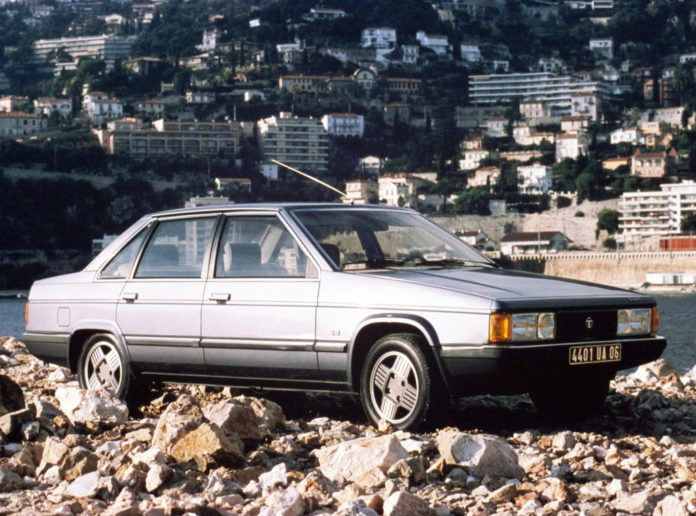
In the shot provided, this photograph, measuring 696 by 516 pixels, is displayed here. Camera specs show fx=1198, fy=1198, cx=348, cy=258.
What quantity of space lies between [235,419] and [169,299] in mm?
1279

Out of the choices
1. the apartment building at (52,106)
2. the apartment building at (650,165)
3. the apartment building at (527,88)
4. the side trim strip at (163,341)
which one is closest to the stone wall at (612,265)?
the apartment building at (650,165)

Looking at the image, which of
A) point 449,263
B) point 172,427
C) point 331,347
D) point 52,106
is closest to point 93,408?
point 172,427

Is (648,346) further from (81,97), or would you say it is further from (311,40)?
(311,40)

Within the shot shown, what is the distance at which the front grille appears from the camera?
5.40 metres

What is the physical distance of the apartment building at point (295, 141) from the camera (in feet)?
517

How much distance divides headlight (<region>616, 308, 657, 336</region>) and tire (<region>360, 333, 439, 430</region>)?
3.20 feet

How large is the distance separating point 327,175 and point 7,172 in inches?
1723

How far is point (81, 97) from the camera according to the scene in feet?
580

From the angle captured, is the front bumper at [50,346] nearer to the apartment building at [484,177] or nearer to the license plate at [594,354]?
the license plate at [594,354]

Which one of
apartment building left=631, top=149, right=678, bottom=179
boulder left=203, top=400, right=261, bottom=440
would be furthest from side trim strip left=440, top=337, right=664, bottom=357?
apartment building left=631, top=149, right=678, bottom=179

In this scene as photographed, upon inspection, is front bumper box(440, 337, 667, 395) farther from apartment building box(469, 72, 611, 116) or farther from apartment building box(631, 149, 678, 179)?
apartment building box(469, 72, 611, 116)

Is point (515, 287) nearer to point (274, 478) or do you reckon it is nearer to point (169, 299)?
point (274, 478)

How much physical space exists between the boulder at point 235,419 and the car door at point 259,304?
1.89 feet

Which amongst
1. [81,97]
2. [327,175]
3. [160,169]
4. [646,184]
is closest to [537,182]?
[646,184]
